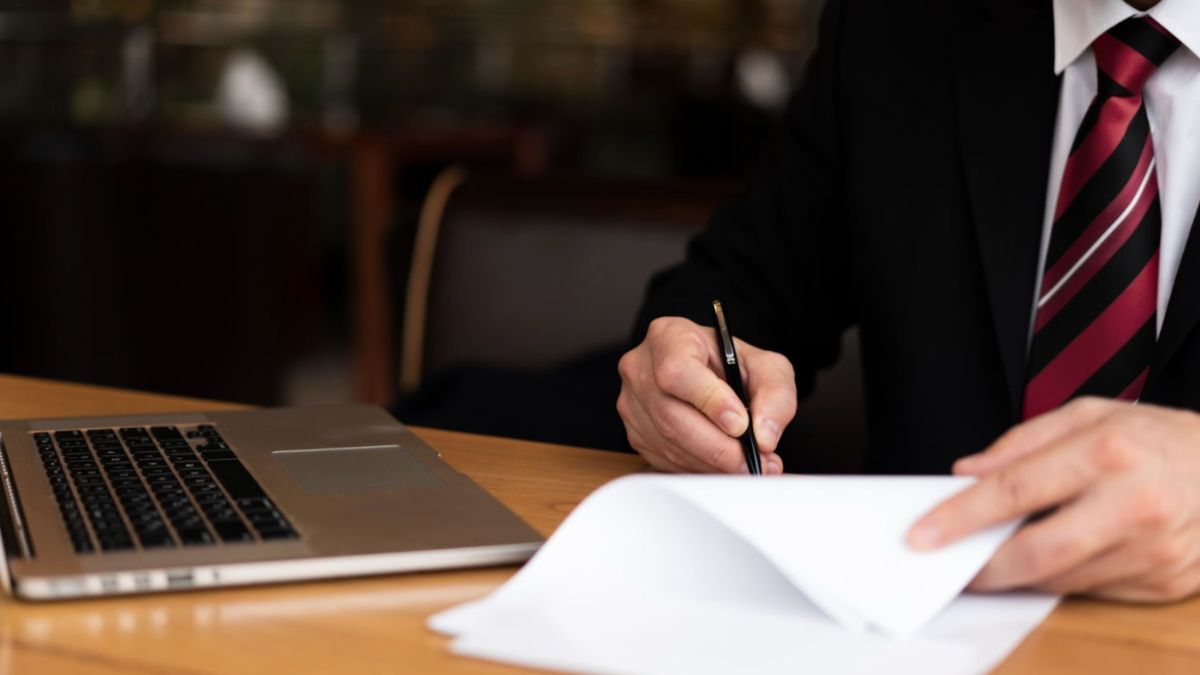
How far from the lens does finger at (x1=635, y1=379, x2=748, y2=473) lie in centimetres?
97

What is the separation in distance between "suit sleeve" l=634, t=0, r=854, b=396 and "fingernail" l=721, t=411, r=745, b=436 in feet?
1.73

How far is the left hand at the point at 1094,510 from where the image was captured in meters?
0.72

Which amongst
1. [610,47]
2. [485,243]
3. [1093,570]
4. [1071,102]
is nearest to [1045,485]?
[1093,570]

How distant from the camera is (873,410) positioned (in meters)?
1.49

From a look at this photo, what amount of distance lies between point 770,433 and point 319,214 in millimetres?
2784

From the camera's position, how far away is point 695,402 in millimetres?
983

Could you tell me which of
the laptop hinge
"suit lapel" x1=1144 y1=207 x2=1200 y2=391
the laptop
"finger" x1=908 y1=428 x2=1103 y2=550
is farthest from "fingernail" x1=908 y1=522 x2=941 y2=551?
"suit lapel" x1=1144 y1=207 x2=1200 y2=391

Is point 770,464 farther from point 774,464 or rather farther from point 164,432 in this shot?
point 164,432

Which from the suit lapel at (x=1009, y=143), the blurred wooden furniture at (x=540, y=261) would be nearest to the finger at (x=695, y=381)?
the suit lapel at (x=1009, y=143)

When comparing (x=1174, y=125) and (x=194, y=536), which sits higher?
(x=1174, y=125)

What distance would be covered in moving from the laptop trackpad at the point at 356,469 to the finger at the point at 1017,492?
330 millimetres

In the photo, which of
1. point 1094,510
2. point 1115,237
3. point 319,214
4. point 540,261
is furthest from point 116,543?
point 319,214

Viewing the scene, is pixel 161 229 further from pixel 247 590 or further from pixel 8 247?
pixel 247 590

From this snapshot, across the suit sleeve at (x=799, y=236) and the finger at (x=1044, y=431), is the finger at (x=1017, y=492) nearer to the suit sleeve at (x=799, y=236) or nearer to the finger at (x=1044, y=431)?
the finger at (x=1044, y=431)
